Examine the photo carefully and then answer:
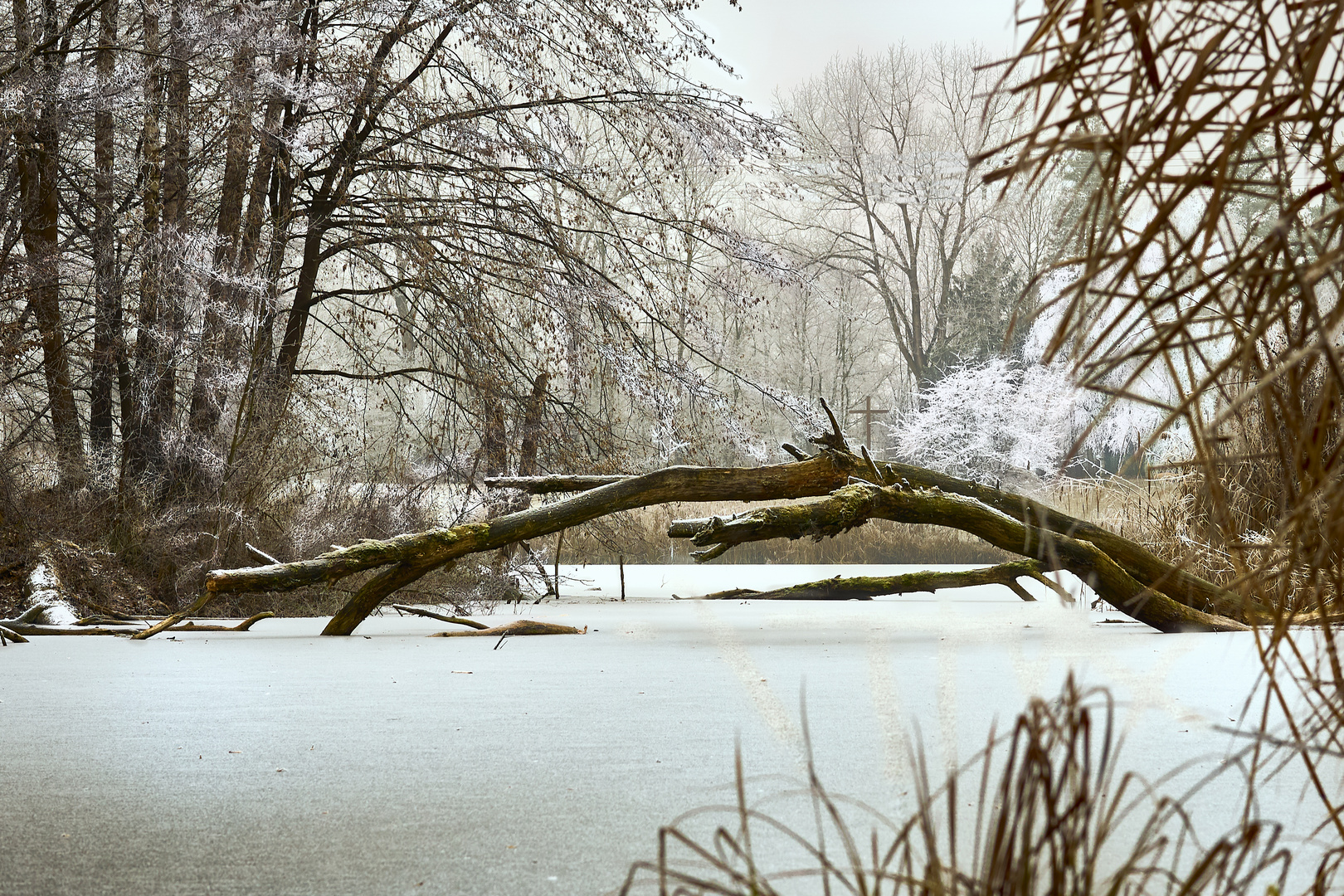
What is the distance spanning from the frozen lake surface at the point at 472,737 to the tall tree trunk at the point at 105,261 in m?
2.27

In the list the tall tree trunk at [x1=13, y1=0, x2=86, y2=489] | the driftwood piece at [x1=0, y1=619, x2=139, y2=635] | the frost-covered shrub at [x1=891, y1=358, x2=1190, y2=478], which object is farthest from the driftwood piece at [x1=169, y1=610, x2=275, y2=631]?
the frost-covered shrub at [x1=891, y1=358, x2=1190, y2=478]

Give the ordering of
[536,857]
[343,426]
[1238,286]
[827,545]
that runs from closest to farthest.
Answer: [1238,286]
[536,857]
[343,426]
[827,545]

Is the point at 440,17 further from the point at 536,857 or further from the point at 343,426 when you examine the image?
the point at 536,857

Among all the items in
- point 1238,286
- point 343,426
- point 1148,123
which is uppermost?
point 343,426

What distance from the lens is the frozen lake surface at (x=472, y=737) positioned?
186 cm

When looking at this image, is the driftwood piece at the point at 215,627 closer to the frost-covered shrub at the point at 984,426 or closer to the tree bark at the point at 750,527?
the tree bark at the point at 750,527

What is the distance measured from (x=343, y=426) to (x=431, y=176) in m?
1.74

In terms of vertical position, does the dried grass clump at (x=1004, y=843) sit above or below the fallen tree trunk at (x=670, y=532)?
below

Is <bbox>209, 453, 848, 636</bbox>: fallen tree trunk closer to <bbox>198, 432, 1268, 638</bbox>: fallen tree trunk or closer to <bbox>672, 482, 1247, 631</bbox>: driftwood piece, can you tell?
<bbox>198, 432, 1268, 638</bbox>: fallen tree trunk

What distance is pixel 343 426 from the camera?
7855 millimetres

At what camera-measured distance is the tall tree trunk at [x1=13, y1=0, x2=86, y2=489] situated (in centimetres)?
632

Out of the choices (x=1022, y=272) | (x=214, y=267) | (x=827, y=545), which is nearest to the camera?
(x=214, y=267)

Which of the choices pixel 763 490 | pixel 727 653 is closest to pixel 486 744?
pixel 727 653

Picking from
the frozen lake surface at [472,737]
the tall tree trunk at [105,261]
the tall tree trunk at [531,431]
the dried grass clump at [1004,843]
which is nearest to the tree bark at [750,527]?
the frozen lake surface at [472,737]
